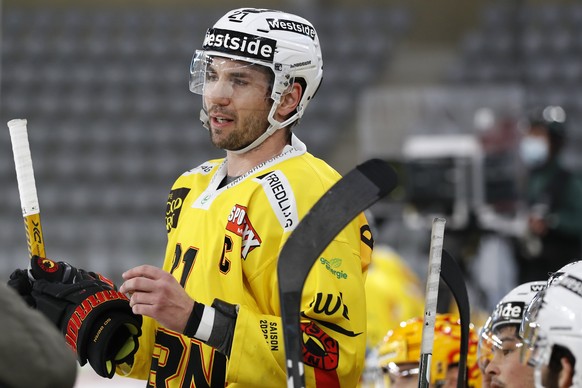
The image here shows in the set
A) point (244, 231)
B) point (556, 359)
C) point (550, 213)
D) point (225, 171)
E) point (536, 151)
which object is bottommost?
point (556, 359)

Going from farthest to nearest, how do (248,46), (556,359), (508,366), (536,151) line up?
(536,151), (508,366), (248,46), (556,359)

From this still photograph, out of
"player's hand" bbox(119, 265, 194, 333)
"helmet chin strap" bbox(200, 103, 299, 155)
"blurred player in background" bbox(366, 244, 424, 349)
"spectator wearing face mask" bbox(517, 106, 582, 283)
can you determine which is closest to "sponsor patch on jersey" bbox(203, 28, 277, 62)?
"helmet chin strap" bbox(200, 103, 299, 155)

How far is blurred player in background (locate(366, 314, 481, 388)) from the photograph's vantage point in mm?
2939

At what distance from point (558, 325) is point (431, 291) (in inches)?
14.6

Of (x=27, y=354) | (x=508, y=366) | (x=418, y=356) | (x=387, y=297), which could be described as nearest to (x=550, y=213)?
(x=387, y=297)

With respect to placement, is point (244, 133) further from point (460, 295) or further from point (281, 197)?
point (460, 295)

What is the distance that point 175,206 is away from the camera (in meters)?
2.49

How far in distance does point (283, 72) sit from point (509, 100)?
714 cm

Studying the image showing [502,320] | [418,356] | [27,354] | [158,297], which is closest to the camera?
[27,354]

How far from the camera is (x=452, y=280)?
2443 mm

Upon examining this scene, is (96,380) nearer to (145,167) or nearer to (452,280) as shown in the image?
(452,280)

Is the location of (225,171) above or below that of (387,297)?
below

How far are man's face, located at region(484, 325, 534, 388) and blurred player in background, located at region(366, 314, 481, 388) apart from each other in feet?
1.23

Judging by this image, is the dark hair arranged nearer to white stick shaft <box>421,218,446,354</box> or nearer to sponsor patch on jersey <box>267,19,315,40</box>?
white stick shaft <box>421,218,446,354</box>
